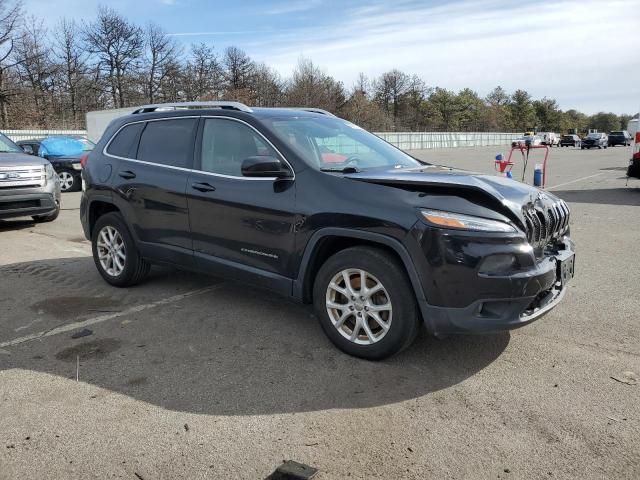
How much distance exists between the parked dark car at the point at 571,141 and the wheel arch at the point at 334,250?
6397cm

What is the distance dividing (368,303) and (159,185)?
93.9 inches

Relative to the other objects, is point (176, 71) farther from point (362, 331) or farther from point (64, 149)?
point (362, 331)

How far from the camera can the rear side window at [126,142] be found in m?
5.43

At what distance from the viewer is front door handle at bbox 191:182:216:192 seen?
4535mm

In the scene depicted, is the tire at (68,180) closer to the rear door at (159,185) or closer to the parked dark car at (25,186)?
the parked dark car at (25,186)

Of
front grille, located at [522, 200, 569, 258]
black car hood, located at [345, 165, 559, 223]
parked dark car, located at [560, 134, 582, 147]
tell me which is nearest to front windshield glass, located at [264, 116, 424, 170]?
black car hood, located at [345, 165, 559, 223]

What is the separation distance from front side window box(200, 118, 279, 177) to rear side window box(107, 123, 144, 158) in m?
1.06

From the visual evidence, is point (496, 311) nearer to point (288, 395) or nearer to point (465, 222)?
point (465, 222)

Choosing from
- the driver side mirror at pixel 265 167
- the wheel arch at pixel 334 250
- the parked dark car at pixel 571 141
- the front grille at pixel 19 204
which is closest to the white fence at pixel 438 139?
the parked dark car at pixel 571 141

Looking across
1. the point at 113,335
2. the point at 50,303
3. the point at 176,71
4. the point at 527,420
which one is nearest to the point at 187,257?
the point at 113,335

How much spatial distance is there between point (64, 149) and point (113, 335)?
42.2 feet

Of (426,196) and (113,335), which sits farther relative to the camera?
(113,335)

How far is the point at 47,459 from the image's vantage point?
2736 mm

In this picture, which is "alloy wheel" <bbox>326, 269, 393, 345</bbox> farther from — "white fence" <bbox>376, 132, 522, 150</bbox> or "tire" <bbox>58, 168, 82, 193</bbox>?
"white fence" <bbox>376, 132, 522, 150</bbox>
